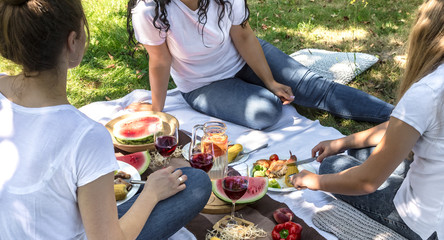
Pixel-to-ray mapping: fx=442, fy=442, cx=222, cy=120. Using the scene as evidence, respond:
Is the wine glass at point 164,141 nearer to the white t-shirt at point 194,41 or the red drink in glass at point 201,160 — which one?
the red drink in glass at point 201,160

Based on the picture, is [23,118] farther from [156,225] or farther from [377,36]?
[377,36]

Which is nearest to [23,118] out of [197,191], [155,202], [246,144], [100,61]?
[155,202]

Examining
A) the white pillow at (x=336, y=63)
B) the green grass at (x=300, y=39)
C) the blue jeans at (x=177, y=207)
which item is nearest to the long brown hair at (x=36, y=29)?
the blue jeans at (x=177, y=207)

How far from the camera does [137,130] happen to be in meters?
2.95

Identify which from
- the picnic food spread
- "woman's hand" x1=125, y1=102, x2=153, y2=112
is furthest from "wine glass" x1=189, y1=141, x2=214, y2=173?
"woman's hand" x1=125, y1=102, x2=153, y2=112

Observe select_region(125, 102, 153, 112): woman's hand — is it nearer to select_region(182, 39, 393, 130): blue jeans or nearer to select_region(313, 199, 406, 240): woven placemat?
select_region(182, 39, 393, 130): blue jeans

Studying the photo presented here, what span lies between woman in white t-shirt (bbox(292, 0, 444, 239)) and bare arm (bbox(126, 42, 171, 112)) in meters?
1.51

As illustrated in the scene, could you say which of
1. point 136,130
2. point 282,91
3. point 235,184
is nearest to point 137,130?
point 136,130

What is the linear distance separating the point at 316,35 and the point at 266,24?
79 cm

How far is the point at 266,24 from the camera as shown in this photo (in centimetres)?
611

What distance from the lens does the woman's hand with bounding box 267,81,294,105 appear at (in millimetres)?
3822

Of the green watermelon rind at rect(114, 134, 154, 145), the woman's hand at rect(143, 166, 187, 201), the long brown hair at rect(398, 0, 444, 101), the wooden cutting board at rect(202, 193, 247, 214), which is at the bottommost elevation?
the wooden cutting board at rect(202, 193, 247, 214)

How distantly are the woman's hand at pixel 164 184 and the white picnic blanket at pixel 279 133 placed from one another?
0.83 meters

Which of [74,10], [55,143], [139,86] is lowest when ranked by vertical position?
[139,86]
